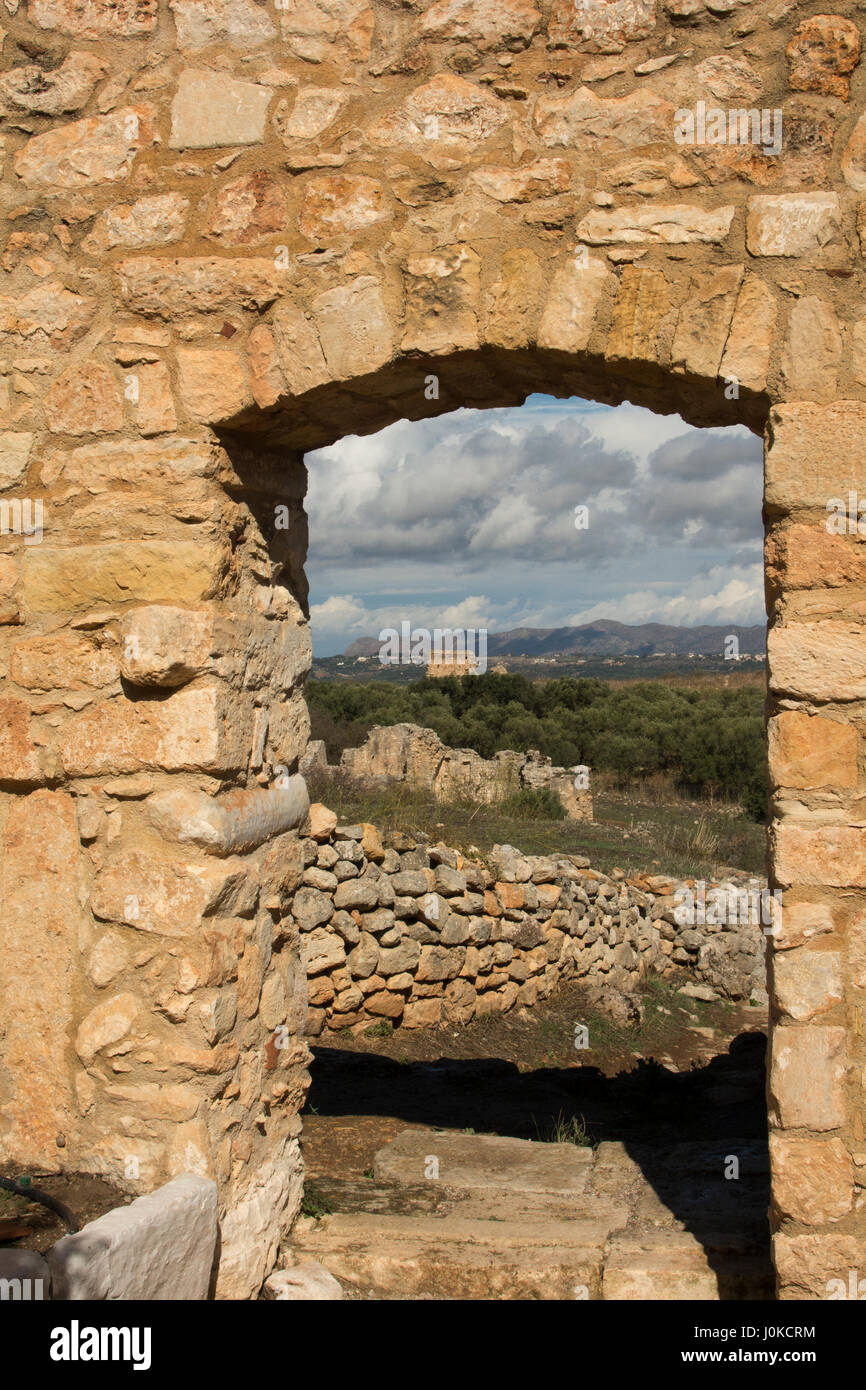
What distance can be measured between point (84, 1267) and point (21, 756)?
135cm

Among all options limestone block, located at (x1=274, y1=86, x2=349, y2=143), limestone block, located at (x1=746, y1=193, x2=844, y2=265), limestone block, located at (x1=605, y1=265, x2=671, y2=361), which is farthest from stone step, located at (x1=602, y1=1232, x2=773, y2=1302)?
limestone block, located at (x1=274, y1=86, x2=349, y2=143)

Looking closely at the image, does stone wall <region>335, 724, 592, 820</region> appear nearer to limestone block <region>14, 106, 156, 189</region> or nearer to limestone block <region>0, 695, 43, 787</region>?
limestone block <region>0, 695, 43, 787</region>

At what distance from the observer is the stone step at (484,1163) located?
374 cm

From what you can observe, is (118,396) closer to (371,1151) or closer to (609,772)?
(371,1151)

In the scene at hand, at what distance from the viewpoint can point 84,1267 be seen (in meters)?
2.26

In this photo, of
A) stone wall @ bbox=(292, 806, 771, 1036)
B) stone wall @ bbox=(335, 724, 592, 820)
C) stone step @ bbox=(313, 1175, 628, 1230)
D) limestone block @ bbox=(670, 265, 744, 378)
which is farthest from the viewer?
stone wall @ bbox=(335, 724, 592, 820)

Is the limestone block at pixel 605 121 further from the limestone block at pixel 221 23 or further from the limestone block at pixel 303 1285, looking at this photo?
the limestone block at pixel 303 1285

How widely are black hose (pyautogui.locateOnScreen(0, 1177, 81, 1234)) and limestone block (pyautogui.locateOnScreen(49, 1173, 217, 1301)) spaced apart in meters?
0.11

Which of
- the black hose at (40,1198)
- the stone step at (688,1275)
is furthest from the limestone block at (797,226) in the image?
the black hose at (40,1198)

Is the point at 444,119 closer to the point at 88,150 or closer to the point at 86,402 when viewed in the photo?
the point at 88,150

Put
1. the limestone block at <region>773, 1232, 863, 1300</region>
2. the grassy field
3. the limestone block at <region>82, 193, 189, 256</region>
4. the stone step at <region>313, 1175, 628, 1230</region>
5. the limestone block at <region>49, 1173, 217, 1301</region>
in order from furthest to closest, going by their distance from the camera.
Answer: the grassy field, the stone step at <region>313, 1175, 628, 1230</region>, the limestone block at <region>82, 193, 189, 256</region>, the limestone block at <region>773, 1232, 863, 1300</region>, the limestone block at <region>49, 1173, 217, 1301</region>

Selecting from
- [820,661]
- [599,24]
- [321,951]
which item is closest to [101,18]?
[599,24]

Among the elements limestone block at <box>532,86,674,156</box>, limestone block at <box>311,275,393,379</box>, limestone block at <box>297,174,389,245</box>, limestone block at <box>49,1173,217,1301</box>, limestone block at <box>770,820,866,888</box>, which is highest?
limestone block at <box>532,86,674,156</box>

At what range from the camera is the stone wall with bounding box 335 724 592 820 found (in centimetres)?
1287
